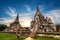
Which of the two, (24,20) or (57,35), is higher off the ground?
(24,20)

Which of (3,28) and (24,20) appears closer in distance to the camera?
(24,20)

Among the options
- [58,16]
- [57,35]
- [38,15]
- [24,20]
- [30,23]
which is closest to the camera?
[57,35]

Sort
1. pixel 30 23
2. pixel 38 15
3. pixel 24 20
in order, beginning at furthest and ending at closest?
pixel 30 23 < pixel 38 15 < pixel 24 20

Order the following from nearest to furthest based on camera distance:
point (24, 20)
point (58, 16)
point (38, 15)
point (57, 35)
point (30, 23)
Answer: point (57, 35), point (58, 16), point (24, 20), point (38, 15), point (30, 23)

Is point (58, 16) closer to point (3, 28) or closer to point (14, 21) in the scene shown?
point (14, 21)

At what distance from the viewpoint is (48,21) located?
2616 cm

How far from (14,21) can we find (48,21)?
5.89 m

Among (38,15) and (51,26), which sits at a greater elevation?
(38,15)

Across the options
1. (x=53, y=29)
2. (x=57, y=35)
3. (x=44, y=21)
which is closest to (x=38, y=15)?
(x=44, y=21)

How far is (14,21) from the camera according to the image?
25375 mm

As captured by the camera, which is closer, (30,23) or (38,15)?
(38,15)

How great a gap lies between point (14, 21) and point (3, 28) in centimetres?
235

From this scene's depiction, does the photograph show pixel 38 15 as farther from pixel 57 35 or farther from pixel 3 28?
pixel 57 35

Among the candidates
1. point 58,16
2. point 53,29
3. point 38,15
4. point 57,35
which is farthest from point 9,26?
point 57,35
